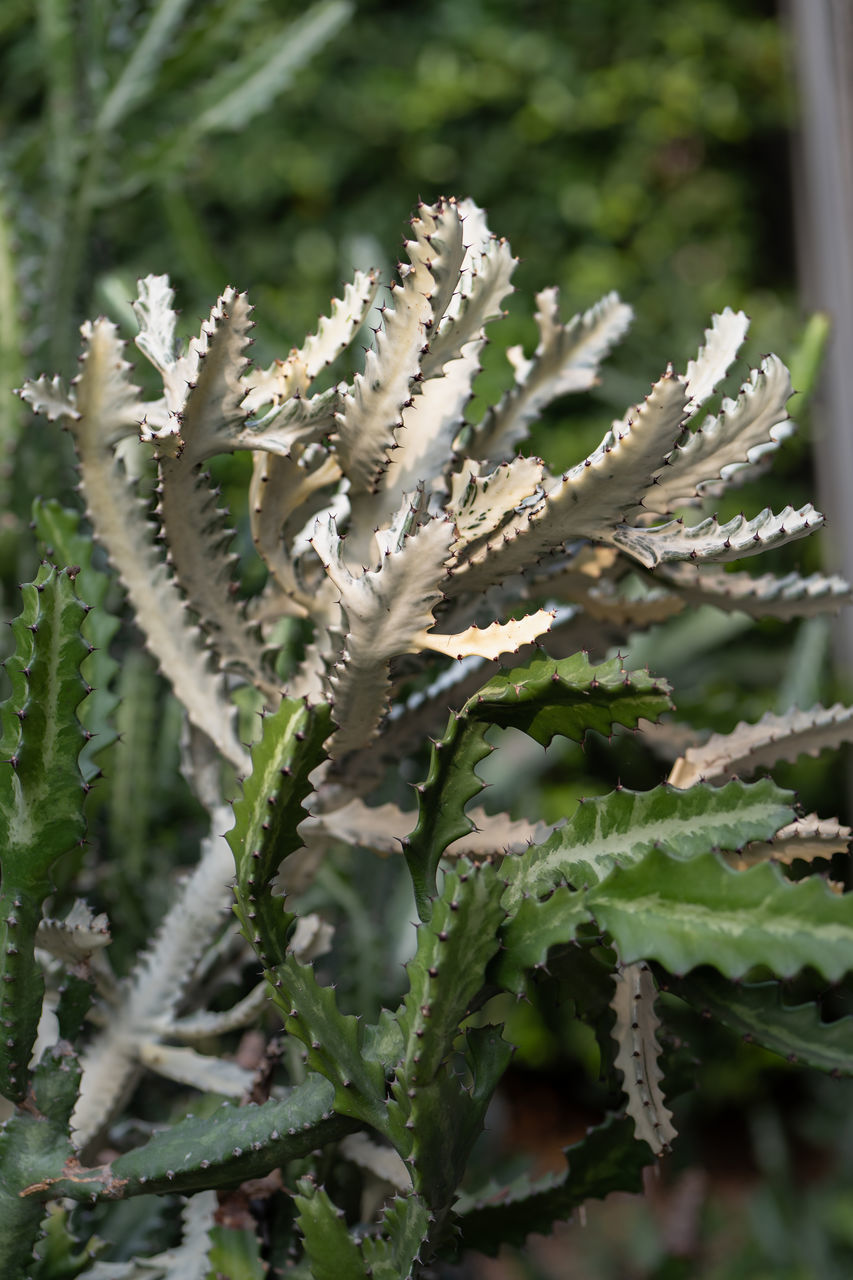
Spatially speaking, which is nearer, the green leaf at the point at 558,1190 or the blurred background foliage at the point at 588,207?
the green leaf at the point at 558,1190

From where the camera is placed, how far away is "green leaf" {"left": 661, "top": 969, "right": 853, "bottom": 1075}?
0.48m

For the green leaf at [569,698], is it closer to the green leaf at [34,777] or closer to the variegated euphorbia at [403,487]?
the variegated euphorbia at [403,487]

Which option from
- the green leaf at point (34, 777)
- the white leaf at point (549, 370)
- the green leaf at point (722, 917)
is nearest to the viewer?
the green leaf at point (722, 917)

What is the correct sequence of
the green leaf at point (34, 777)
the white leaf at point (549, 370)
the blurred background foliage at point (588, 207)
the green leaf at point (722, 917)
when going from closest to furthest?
the green leaf at point (722, 917) < the green leaf at point (34, 777) < the white leaf at point (549, 370) < the blurred background foliage at point (588, 207)

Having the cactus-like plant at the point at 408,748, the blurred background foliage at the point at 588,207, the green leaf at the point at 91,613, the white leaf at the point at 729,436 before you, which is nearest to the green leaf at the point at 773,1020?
the cactus-like plant at the point at 408,748

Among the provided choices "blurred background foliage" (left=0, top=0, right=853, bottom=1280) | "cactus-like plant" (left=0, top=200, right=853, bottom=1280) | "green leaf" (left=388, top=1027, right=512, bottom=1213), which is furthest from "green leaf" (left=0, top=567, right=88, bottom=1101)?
"blurred background foliage" (left=0, top=0, right=853, bottom=1280)

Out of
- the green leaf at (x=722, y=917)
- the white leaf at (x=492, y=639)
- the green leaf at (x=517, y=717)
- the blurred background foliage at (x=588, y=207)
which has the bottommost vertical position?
the green leaf at (x=722, y=917)

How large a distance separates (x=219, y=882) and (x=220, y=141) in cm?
271

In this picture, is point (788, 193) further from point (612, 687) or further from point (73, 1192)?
point (73, 1192)

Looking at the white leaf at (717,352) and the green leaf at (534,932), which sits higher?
the white leaf at (717,352)

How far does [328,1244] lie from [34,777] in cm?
28

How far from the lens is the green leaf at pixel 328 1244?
50cm

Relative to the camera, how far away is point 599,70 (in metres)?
2.83

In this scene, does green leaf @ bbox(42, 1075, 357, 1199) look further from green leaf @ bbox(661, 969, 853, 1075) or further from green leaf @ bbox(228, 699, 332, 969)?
green leaf @ bbox(661, 969, 853, 1075)
